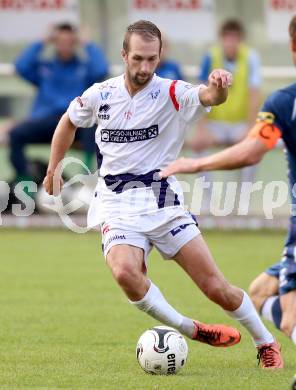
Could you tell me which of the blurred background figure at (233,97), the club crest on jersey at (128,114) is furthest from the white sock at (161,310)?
the blurred background figure at (233,97)

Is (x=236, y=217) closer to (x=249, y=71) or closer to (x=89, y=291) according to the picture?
(x=249, y=71)

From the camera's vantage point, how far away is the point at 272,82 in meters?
18.4

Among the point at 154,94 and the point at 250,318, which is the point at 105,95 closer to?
the point at 154,94

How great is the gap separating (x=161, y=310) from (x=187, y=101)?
4.52ft

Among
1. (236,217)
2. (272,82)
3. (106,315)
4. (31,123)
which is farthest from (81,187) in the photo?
(106,315)

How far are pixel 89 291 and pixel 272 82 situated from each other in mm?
7720

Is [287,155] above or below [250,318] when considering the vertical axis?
above

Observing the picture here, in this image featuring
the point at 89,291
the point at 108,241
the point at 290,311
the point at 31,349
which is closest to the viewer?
the point at 290,311

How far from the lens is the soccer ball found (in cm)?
743

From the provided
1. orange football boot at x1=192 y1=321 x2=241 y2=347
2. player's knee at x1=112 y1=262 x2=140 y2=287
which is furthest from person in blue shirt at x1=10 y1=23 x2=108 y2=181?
player's knee at x1=112 y1=262 x2=140 y2=287

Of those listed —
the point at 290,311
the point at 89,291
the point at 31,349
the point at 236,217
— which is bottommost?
the point at 236,217

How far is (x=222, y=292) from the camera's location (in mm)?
7594

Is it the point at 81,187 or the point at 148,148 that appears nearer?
the point at 148,148

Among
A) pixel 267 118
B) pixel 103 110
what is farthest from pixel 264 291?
pixel 267 118
